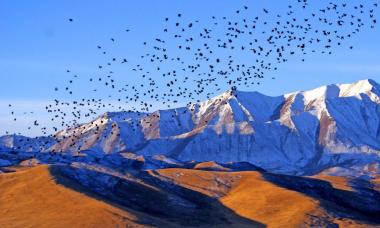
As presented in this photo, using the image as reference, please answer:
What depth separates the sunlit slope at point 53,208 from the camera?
154500mm

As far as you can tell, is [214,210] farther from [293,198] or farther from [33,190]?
[33,190]

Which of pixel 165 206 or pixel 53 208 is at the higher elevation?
pixel 53 208

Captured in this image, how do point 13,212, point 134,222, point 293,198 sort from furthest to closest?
point 293,198 → point 13,212 → point 134,222

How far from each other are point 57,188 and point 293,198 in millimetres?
58957

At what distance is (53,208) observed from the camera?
168375mm

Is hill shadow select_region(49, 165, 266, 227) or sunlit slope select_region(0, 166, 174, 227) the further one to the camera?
hill shadow select_region(49, 165, 266, 227)

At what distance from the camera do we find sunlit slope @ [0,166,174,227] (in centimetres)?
15450

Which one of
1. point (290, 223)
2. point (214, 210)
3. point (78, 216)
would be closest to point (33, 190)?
point (78, 216)

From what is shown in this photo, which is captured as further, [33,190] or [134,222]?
[33,190]

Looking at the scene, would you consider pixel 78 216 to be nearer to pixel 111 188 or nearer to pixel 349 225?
pixel 111 188

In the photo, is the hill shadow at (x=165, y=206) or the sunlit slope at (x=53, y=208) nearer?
the sunlit slope at (x=53, y=208)

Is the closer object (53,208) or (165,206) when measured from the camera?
(53,208)

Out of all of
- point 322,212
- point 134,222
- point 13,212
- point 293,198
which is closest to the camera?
point 134,222

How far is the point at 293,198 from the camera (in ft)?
651
